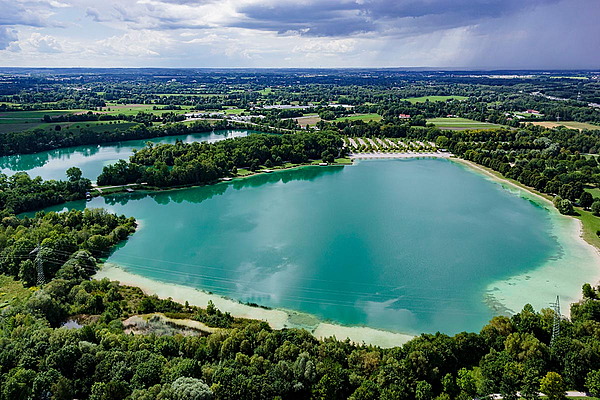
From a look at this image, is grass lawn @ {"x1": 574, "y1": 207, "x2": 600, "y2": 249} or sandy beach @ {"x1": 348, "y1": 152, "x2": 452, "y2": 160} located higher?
sandy beach @ {"x1": 348, "y1": 152, "x2": 452, "y2": 160}

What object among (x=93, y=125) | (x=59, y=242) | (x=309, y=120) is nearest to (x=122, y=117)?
(x=93, y=125)

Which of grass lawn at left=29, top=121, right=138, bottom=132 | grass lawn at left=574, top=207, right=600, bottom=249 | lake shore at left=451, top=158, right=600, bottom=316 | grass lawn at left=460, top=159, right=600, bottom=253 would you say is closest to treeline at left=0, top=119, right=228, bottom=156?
grass lawn at left=29, top=121, right=138, bottom=132

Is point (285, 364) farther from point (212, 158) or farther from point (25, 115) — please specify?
point (25, 115)

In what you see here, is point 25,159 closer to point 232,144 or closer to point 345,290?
point 232,144

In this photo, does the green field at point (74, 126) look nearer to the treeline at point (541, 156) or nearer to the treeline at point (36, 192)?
the treeline at point (36, 192)

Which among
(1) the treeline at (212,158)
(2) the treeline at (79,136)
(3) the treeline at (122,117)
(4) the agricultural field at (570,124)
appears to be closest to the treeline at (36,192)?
(1) the treeline at (212,158)

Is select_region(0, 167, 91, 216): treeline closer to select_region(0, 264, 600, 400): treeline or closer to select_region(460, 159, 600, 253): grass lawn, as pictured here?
select_region(0, 264, 600, 400): treeline
